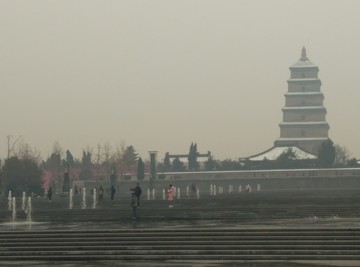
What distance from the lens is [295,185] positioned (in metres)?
123

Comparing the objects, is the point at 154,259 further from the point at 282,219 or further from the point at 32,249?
the point at 282,219

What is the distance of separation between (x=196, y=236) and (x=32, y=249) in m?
4.42

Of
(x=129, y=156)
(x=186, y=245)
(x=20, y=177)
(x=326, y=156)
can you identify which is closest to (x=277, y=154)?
(x=326, y=156)

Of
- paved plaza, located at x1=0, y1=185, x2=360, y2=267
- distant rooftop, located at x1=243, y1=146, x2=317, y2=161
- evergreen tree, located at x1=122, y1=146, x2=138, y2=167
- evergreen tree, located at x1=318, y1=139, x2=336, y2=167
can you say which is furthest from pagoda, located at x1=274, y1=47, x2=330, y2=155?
paved plaza, located at x1=0, y1=185, x2=360, y2=267

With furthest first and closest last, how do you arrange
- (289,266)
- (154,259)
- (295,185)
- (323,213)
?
(295,185), (323,213), (154,259), (289,266)

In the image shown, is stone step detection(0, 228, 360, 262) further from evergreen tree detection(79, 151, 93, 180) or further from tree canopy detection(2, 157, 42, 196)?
evergreen tree detection(79, 151, 93, 180)

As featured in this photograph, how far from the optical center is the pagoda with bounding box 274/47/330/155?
158 m

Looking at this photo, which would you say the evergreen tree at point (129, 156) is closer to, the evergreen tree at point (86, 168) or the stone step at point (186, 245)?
the evergreen tree at point (86, 168)

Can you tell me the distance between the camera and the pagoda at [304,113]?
517ft

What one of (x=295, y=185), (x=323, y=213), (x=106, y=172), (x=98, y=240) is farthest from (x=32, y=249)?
(x=106, y=172)

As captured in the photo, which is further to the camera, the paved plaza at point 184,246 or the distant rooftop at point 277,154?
the distant rooftop at point 277,154

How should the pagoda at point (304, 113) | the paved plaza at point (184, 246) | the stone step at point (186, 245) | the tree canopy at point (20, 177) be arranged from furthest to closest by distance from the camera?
1. the pagoda at point (304, 113)
2. the tree canopy at point (20, 177)
3. the stone step at point (186, 245)
4. the paved plaza at point (184, 246)

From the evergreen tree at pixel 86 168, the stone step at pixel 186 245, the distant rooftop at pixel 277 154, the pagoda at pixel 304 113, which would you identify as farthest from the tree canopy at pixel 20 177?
the pagoda at pixel 304 113

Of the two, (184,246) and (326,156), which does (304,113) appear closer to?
(326,156)
